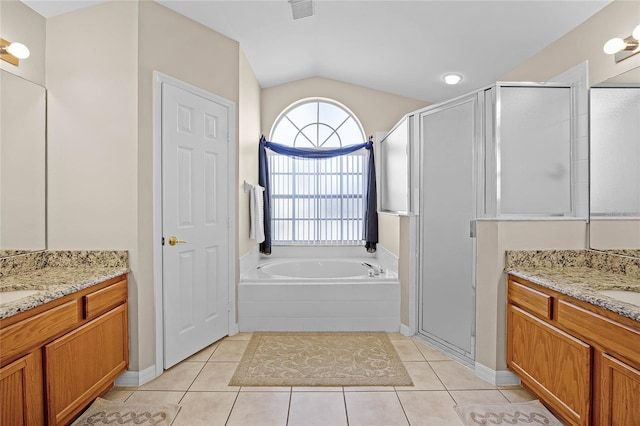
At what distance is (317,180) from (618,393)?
343cm

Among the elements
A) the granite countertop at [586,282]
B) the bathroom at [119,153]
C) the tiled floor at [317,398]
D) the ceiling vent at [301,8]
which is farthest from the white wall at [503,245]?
the ceiling vent at [301,8]

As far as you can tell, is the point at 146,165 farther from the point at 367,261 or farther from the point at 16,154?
the point at 367,261

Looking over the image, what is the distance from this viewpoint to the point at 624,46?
195 centimetres

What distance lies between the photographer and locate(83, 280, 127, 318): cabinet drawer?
72.4 inches

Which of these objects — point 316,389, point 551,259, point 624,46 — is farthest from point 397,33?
point 316,389

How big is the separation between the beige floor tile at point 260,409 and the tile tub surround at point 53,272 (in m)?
1.09

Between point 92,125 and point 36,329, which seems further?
point 92,125

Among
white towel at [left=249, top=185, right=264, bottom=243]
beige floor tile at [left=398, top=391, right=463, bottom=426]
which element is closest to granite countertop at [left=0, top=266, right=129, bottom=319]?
white towel at [left=249, top=185, right=264, bottom=243]

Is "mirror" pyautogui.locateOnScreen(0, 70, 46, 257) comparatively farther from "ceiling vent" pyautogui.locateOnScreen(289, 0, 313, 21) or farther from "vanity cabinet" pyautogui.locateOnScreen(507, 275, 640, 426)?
"vanity cabinet" pyautogui.locateOnScreen(507, 275, 640, 426)

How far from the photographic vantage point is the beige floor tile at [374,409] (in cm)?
187

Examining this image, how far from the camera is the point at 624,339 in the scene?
54.3 inches

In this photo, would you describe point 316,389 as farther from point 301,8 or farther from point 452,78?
point 452,78

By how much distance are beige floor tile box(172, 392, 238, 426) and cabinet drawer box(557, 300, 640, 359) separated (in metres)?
1.89

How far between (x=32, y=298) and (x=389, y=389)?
2014 millimetres
